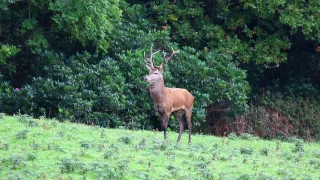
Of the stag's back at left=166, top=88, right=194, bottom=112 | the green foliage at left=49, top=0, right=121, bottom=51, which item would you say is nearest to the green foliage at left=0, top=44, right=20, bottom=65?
the green foliage at left=49, top=0, right=121, bottom=51

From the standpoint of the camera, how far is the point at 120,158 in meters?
11.8

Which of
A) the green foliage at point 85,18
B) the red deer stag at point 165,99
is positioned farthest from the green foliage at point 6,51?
the red deer stag at point 165,99

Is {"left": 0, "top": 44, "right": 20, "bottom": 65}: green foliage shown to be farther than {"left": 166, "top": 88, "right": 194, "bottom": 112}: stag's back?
Yes

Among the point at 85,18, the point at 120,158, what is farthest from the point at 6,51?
the point at 120,158

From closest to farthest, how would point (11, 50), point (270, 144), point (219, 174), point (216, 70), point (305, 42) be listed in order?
point (219, 174) < point (270, 144) < point (11, 50) < point (216, 70) < point (305, 42)

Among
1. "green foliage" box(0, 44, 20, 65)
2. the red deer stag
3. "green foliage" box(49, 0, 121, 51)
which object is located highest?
"green foliage" box(49, 0, 121, 51)

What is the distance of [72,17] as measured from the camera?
18547 mm

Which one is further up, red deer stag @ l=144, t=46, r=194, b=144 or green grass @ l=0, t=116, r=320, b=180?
red deer stag @ l=144, t=46, r=194, b=144

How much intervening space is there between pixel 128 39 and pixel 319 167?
32.2 ft

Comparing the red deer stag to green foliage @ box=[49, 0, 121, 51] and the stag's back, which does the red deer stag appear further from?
green foliage @ box=[49, 0, 121, 51]

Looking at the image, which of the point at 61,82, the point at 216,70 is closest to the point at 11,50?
the point at 61,82

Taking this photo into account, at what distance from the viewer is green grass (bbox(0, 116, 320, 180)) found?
10734 millimetres

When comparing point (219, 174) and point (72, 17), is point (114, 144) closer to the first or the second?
point (219, 174)

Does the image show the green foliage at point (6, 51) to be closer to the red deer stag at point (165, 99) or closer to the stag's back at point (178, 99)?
the red deer stag at point (165, 99)
